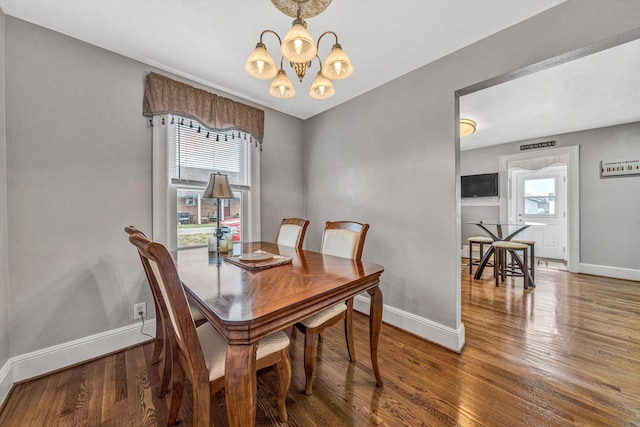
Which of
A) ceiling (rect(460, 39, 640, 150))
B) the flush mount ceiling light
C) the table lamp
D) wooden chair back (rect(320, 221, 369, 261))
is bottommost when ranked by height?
wooden chair back (rect(320, 221, 369, 261))

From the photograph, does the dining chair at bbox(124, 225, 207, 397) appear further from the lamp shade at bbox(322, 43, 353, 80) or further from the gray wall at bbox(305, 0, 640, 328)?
the gray wall at bbox(305, 0, 640, 328)

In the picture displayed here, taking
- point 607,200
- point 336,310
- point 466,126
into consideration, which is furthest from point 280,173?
point 607,200

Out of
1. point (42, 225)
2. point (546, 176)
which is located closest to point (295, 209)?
point (42, 225)

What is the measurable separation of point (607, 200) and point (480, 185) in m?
1.80

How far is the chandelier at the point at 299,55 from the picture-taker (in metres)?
1.16

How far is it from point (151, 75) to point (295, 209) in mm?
2021

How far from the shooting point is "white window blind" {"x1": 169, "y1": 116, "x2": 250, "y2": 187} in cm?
228

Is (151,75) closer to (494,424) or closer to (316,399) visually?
(316,399)

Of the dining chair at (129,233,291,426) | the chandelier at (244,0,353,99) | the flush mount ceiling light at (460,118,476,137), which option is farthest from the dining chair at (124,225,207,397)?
the flush mount ceiling light at (460,118,476,137)

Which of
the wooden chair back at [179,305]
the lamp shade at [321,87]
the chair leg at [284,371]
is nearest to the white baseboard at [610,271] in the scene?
the lamp shade at [321,87]

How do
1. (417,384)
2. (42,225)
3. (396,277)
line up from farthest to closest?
(396,277) < (42,225) < (417,384)

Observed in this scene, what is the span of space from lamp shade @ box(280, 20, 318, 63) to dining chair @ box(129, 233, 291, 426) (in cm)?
105

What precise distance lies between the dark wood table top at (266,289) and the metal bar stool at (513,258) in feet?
9.93

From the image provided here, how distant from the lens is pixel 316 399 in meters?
1.45
